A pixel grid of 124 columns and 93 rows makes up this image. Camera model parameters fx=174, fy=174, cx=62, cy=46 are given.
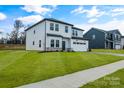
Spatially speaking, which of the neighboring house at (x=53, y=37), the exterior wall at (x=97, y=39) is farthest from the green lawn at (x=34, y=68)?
the exterior wall at (x=97, y=39)

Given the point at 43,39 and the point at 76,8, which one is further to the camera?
the point at 43,39

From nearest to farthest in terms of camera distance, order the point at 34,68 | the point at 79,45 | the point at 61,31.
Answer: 1. the point at 34,68
2. the point at 61,31
3. the point at 79,45

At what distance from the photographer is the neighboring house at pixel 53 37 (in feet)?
79.0

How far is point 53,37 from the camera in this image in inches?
957

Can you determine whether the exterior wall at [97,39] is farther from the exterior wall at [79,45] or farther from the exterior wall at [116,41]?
the exterior wall at [79,45]

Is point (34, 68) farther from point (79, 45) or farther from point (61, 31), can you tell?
point (79, 45)

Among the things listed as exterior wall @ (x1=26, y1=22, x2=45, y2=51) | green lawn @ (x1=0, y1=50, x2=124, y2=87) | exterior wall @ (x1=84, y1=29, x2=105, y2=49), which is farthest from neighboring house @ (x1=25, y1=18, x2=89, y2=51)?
green lawn @ (x1=0, y1=50, x2=124, y2=87)

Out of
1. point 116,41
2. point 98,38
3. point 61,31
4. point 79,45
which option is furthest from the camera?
point 116,41

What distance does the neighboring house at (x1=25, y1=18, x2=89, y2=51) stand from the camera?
24.1 metres

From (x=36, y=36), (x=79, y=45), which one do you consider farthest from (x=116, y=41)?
(x=36, y=36)

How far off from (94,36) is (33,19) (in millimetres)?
18275
